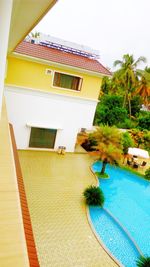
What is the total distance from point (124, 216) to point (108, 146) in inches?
210

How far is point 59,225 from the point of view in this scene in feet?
33.1

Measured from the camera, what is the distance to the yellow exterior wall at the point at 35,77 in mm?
16172

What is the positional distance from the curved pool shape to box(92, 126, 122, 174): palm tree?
1.85 meters

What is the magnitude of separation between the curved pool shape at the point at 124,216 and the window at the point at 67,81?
291 inches

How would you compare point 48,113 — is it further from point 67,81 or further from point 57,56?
point 57,56

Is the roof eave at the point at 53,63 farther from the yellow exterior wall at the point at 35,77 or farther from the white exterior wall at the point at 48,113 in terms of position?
the white exterior wall at the point at 48,113

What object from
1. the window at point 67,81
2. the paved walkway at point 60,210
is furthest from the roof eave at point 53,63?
the paved walkway at point 60,210

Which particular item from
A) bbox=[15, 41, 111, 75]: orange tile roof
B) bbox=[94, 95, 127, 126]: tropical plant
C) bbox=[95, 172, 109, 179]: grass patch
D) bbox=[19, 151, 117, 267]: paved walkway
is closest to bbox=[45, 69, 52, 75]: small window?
bbox=[15, 41, 111, 75]: orange tile roof

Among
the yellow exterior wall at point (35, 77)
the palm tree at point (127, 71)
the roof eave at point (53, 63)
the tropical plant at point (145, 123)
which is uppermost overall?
the palm tree at point (127, 71)

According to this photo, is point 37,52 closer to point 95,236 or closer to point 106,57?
point 95,236

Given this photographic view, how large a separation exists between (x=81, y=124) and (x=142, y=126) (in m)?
13.5

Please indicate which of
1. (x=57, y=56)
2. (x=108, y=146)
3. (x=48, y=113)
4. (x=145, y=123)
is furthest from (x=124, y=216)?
(x=145, y=123)

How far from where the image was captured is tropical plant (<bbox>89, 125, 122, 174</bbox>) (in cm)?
1534

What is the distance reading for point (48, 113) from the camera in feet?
59.4
